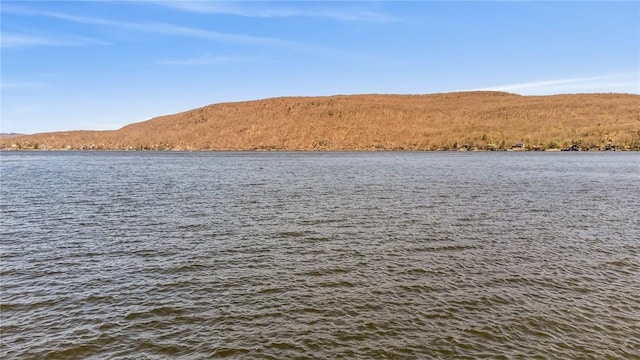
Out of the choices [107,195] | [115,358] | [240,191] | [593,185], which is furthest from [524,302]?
[593,185]

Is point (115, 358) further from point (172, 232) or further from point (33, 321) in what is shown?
point (172, 232)

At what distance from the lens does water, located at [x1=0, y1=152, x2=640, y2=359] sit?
12758mm

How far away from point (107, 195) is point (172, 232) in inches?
899

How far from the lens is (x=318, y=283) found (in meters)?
18.0

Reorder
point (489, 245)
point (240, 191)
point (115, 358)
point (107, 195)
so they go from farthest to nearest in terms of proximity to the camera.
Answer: point (240, 191) → point (107, 195) → point (489, 245) → point (115, 358)

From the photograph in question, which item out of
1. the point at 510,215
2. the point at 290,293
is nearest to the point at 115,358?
the point at 290,293

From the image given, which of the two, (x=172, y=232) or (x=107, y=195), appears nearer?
(x=172, y=232)

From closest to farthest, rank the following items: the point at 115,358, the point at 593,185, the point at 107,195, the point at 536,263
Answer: the point at 115,358 < the point at 536,263 < the point at 107,195 < the point at 593,185

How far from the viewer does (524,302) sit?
15953mm

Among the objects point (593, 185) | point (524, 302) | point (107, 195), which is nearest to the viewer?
point (524, 302)

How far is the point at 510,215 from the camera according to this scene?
34.2 m

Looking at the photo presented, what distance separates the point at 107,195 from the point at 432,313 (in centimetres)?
Result: 4197

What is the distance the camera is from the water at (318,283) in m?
12.8

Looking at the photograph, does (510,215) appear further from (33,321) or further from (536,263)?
(33,321)
